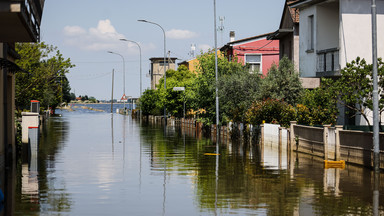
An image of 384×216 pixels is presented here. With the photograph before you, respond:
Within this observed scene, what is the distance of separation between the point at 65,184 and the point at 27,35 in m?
4.23

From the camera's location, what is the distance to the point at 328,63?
3164 cm

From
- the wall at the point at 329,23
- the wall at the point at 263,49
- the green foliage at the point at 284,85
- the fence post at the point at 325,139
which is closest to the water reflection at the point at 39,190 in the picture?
the fence post at the point at 325,139

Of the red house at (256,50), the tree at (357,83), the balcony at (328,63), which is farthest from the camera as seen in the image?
the red house at (256,50)

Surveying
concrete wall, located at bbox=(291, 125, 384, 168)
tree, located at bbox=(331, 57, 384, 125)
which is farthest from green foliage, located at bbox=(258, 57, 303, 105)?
tree, located at bbox=(331, 57, 384, 125)

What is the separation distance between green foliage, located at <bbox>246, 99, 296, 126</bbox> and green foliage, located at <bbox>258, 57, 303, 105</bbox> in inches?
47.2

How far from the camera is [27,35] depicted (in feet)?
52.4

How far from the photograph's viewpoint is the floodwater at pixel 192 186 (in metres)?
12.3

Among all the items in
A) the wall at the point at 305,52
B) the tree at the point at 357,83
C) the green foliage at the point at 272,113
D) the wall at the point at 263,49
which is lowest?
the green foliage at the point at 272,113

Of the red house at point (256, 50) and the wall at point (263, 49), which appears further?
the red house at point (256, 50)

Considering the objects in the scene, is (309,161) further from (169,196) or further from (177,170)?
(169,196)

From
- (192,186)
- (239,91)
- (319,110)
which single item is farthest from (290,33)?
(192,186)

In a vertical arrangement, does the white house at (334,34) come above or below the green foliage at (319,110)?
above

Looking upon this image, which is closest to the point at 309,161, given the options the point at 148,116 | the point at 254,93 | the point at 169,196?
the point at 169,196

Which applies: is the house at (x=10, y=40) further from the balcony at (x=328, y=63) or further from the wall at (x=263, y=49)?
the wall at (x=263, y=49)
